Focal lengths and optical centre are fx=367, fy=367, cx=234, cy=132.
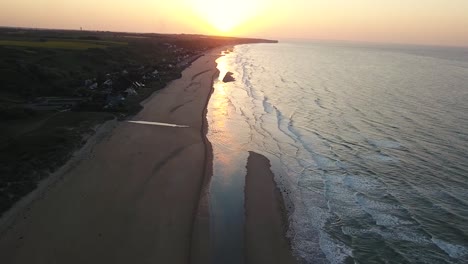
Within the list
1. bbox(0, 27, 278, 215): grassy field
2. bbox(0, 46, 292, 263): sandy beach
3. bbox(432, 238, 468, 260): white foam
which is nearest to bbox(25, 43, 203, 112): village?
bbox(0, 27, 278, 215): grassy field

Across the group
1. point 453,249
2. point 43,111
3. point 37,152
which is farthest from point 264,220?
point 43,111

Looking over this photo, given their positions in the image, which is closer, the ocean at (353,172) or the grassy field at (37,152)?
the ocean at (353,172)

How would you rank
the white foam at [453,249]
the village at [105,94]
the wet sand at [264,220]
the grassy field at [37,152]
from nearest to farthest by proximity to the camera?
the wet sand at [264,220]
the white foam at [453,249]
the grassy field at [37,152]
the village at [105,94]

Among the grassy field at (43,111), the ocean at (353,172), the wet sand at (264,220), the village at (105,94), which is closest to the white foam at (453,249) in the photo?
the ocean at (353,172)

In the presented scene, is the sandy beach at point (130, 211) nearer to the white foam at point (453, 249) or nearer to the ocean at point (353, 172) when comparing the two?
the ocean at point (353, 172)

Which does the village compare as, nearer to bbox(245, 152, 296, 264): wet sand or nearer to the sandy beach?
the sandy beach

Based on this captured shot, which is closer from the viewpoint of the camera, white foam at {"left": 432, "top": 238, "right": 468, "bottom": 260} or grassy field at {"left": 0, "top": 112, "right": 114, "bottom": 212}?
white foam at {"left": 432, "top": 238, "right": 468, "bottom": 260}

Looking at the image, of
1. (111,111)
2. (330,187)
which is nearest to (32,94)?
(111,111)
